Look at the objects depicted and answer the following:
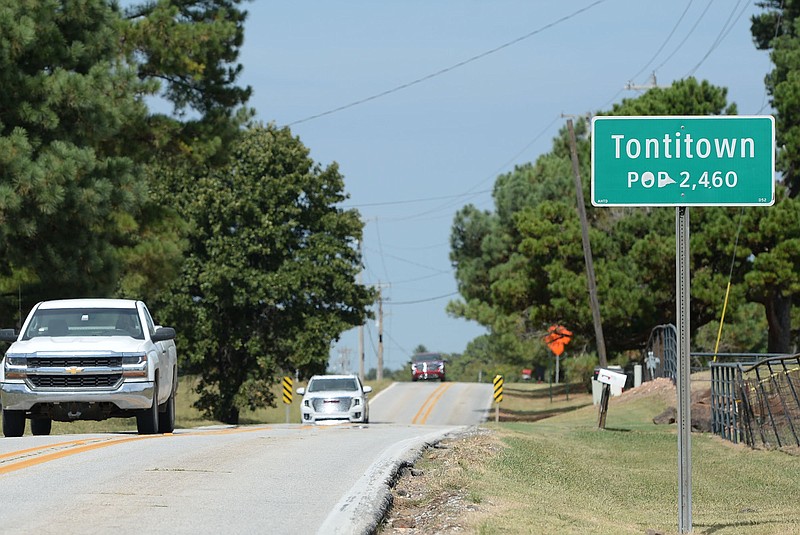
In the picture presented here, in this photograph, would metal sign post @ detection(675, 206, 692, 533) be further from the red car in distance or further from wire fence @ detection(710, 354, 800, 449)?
the red car in distance

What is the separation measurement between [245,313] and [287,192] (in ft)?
18.1

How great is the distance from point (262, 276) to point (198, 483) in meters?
41.0

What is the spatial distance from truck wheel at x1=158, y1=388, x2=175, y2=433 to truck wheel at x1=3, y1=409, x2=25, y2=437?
2426 mm

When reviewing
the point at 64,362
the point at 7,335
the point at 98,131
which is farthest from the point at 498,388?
the point at 7,335

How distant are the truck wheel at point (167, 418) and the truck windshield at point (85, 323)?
80.0 inches

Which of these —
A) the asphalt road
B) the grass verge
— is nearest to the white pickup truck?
the asphalt road

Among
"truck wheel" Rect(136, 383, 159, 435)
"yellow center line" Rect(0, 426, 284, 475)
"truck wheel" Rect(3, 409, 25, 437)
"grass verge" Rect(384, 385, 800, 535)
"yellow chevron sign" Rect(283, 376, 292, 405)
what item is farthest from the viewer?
"yellow chevron sign" Rect(283, 376, 292, 405)

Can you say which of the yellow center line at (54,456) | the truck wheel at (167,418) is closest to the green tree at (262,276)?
the truck wheel at (167,418)

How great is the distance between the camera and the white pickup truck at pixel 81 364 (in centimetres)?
1755

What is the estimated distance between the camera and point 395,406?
206ft

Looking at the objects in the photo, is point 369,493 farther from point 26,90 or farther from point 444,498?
point 26,90

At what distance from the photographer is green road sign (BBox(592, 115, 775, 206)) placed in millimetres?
10695

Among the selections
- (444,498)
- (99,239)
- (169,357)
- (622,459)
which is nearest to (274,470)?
(444,498)

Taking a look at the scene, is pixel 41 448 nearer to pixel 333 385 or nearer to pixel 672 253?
pixel 333 385
